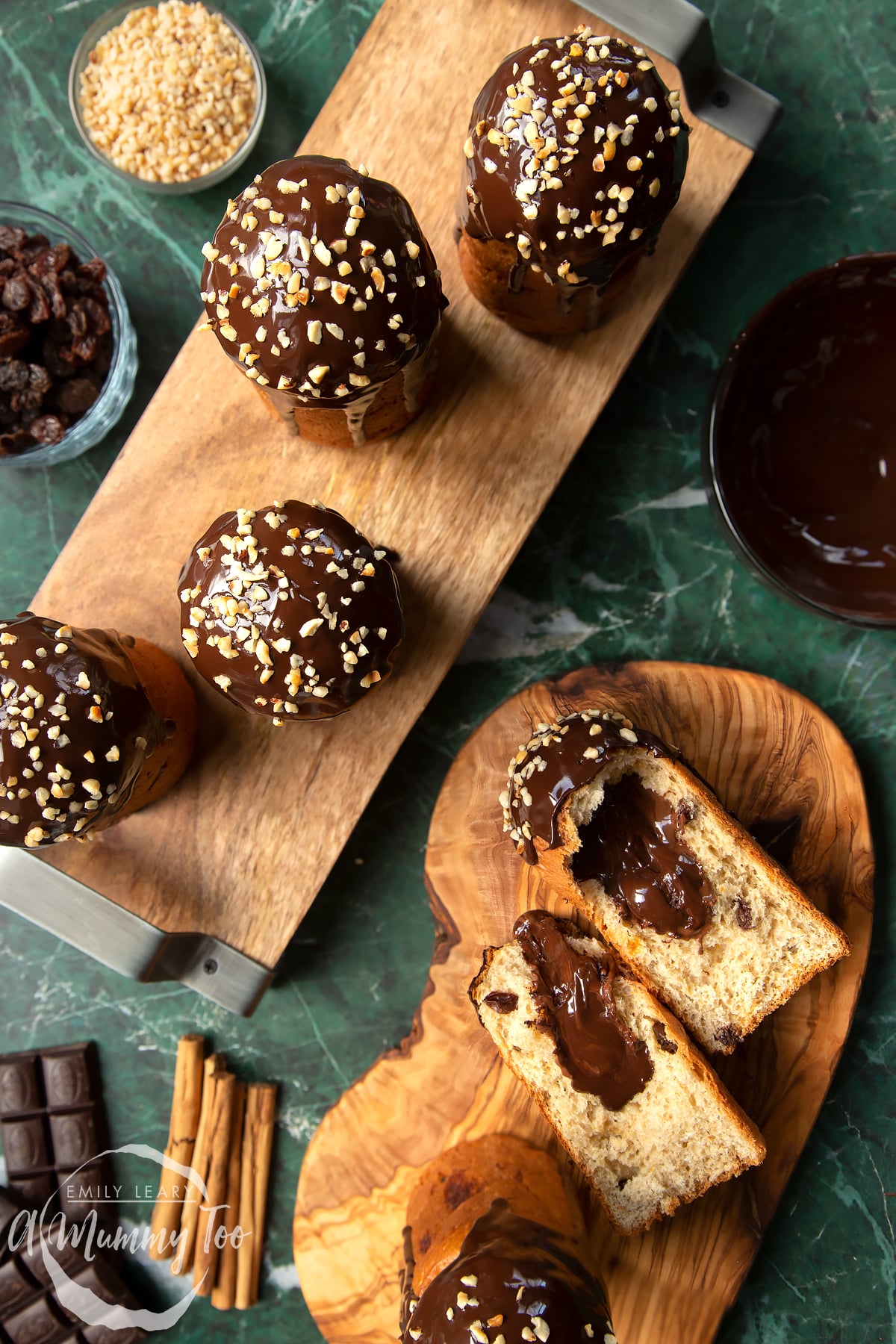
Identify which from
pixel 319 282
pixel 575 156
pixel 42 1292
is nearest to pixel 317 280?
pixel 319 282

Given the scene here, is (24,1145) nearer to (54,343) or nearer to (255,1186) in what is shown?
(255,1186)

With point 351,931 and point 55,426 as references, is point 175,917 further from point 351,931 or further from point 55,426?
point 55,426

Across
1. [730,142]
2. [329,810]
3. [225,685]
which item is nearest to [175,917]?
[329,810]

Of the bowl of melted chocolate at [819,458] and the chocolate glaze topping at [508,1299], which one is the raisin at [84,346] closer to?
the bowl of melted chocolate at [819,458]

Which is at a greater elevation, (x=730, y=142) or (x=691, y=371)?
(x=730, y=142)

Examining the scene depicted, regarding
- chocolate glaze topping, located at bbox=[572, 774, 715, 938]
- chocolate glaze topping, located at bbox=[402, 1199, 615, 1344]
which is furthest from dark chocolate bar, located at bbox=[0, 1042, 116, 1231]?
chocolate glaze topping, located at bbox=[572, 774, 715, 938]

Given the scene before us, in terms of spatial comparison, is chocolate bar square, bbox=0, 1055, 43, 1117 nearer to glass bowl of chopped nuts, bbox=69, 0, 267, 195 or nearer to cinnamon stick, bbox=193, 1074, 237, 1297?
cinnamon stick, bbox=193, 1074, 237, 1297
